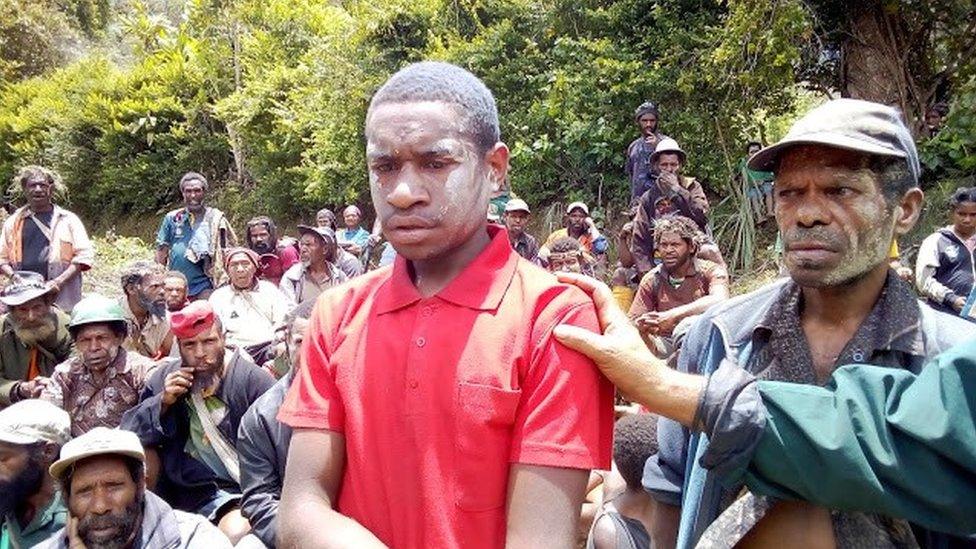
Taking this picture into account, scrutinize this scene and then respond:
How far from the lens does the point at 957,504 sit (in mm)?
1478

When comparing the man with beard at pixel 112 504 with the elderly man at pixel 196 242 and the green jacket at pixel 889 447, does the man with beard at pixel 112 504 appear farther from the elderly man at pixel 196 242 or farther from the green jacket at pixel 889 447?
the elderly man at pixel 196 242

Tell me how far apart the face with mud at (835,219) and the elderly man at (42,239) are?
6.88m

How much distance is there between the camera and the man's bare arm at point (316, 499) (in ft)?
5.00

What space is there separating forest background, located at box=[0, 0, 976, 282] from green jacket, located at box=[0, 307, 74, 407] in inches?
220

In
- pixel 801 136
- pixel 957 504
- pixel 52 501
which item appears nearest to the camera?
pixel 957 504

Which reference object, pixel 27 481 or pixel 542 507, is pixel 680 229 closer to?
pixel 27 481

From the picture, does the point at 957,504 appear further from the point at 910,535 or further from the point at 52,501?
the point at 52,501

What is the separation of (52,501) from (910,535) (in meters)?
3.69

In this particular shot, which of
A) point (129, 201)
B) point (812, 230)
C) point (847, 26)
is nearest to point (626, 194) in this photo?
point (847, 26)

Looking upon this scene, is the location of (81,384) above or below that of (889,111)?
below

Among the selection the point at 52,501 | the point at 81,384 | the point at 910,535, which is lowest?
the point at 52,501

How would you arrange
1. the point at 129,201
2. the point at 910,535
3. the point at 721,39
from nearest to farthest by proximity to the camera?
the point at 910,535
the point at 721,39
the point at 129,201

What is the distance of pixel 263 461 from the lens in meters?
3.80

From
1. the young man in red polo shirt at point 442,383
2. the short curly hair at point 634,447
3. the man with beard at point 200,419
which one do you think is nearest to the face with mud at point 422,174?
the young man in red polo shirt at point 442,383
